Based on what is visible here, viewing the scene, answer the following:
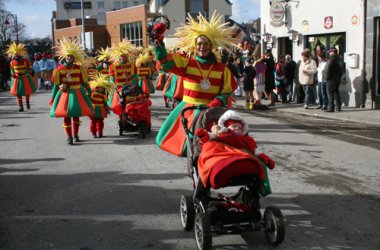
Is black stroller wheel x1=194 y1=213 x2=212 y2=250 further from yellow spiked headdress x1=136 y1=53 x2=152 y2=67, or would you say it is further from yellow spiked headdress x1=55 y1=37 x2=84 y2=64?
yellow spiked headdress x1=136 y1=53 x2=152 y2=67

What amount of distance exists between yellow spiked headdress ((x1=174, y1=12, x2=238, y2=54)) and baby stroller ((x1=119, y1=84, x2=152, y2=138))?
4667 millimetres

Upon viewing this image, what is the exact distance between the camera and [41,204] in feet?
21.2

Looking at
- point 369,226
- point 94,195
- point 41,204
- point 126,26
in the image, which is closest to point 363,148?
point 369,226

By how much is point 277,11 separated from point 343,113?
19.7 ft

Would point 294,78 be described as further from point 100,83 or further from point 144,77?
point 100,83

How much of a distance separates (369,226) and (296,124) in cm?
779

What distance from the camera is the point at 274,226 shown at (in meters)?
4.73

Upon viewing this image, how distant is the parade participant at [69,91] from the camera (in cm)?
1054

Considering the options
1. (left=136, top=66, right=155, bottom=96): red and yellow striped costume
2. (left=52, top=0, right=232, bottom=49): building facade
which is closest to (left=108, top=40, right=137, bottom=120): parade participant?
(left=136, top=66, right=155, bottom=96): red and yellow striped costume

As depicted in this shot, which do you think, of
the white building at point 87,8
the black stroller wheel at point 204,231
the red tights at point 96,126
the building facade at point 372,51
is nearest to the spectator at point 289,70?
the building facade at point 372,51

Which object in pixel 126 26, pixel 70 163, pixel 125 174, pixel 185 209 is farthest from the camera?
pixel 126 26

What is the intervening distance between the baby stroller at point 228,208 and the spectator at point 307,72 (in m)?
11.3

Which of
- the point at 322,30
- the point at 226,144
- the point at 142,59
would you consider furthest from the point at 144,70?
the point at 226,144

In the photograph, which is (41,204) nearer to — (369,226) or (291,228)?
(291,228)
